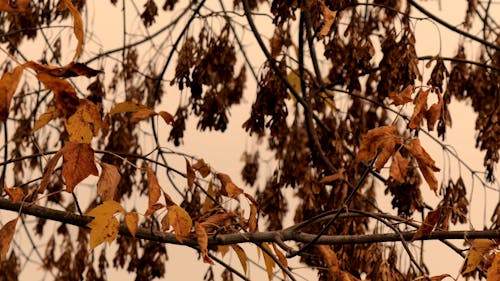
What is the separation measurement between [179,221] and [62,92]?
24.4 inches

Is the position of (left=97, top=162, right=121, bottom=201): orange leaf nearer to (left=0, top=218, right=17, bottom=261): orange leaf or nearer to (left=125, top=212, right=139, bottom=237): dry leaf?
(left=125, top=212, right=139, bottom=237): dry leaf

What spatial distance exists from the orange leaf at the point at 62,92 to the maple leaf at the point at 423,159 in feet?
1.98

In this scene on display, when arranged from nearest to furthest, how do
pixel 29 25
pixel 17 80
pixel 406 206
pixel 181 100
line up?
pixel 17 80
pixel 406 206
pixel 181 100
pixel 29 25

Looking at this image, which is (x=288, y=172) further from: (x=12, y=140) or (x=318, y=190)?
(x=12, y=140)

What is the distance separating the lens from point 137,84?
4469 mm

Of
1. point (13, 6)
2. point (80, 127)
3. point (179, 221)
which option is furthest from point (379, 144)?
point (13, 6)

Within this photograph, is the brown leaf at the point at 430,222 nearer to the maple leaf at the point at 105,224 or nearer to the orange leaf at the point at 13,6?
the maple leaf at the point at 105,224

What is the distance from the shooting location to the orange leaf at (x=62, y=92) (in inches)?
45.1

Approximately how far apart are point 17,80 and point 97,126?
16.7 inches

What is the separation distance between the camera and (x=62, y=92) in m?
1.17

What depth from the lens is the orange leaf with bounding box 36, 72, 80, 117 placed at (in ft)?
3.76

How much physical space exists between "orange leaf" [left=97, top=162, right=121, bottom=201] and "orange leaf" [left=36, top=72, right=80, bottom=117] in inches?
18.1

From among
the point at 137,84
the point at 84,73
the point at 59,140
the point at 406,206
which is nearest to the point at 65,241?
the point at 59,140

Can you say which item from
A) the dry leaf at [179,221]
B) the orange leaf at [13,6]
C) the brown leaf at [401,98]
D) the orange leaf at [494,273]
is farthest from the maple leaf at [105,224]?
the orange leaf at [494,273]
